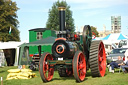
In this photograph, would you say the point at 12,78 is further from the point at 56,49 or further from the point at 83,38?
the point at 83,38

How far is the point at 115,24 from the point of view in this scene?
185 m

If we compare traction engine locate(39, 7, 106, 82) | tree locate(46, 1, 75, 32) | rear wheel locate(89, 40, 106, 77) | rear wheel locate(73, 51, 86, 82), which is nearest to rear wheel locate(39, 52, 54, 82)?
traction engine locate(39, 7, 106, 82)

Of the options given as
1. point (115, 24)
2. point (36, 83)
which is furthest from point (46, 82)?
point (115, 24)

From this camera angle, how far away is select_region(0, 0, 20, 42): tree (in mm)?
37312

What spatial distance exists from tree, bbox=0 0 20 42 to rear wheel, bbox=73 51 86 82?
27.7 m

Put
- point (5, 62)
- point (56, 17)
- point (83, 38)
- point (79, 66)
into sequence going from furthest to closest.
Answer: point (56, 17) → point (5, 62) → point (83, 38) → point (79, 66)

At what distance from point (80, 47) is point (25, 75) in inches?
111

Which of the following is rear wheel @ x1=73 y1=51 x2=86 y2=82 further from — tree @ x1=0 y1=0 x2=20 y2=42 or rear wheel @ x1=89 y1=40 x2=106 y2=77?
tree @ x1=0 y1=0 x2=20 y2=42

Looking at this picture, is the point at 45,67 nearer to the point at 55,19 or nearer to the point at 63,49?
the point at 63,49

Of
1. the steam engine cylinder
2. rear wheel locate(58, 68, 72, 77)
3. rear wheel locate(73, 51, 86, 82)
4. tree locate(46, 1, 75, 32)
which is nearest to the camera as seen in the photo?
rear wheel locate(73, 51, 86, 82)

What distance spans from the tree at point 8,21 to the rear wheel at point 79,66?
27660 mm

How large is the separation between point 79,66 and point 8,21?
101 feet

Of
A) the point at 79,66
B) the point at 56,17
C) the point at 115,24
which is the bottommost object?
the point at 79,66

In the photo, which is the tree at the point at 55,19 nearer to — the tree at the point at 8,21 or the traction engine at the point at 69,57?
the tree at the point at 8,21
